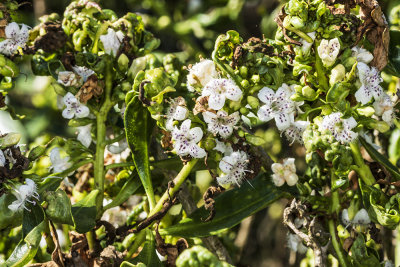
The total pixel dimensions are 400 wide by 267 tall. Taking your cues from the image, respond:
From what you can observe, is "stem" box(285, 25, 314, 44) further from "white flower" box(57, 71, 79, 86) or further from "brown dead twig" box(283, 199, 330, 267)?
"white flower" box(57, 71, 79, 86)

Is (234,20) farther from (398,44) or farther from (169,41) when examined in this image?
(398,44)

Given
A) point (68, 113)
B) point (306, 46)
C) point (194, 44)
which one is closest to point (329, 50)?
point (306, 46)

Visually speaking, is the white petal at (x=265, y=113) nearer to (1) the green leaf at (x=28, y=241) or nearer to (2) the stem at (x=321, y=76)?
(2) the stem at (x=321, y=76)

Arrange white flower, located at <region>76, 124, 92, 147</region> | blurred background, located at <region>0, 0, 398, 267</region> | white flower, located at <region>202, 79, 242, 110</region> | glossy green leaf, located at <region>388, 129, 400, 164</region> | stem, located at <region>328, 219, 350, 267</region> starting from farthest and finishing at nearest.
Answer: blurred background, located at <region>0, 0, 398, 267</region> < glossy green leaf, located at <region>388, 129, 400, 164</region> < white flower, located at <region>76, 124, 92, 147</region> < stem, located at <region>328, 219, 350, 267</region> < white flower, located at <region>202, 79, 242, 110</region>

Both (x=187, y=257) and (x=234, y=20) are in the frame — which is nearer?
(x=187, y=257)

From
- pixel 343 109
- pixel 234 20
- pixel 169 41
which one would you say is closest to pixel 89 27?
pixel 343 109

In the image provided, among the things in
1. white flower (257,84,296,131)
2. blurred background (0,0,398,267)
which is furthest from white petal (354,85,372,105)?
blurred background (0,0,398,267)

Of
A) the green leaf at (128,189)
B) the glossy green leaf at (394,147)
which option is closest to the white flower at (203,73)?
the green leaf at (128,189)
